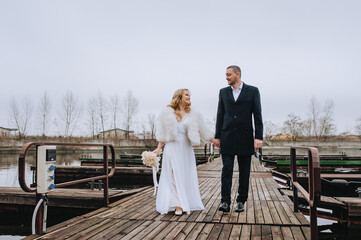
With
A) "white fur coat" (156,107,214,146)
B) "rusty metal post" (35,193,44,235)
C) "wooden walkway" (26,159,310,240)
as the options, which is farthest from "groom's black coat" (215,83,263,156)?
"rusty metal post" (35,193,44,235)

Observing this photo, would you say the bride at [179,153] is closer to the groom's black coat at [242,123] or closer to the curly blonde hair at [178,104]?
the curly blonde hair at [178,104]

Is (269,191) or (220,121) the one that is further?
(269,191)

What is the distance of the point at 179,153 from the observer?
13.5ft

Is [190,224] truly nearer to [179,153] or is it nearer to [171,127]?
[179,153]

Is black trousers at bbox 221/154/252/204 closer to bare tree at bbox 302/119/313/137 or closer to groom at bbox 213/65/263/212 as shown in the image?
groom at bbox 213/65/263/212

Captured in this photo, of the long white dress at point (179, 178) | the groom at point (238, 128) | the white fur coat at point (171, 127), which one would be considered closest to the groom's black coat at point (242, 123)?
the groom at point (238, 128)

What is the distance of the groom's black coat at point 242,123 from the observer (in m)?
3.77

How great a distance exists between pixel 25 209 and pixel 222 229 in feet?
18.0

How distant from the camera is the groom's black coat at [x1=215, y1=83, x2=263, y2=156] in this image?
12.4ft

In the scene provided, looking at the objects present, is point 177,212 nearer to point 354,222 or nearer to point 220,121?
point 220,121

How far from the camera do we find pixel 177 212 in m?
3.89

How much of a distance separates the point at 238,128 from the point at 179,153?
0.95m

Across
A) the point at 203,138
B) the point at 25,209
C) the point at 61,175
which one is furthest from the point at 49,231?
the point at 61,175

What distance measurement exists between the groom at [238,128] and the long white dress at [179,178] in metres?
0.51
